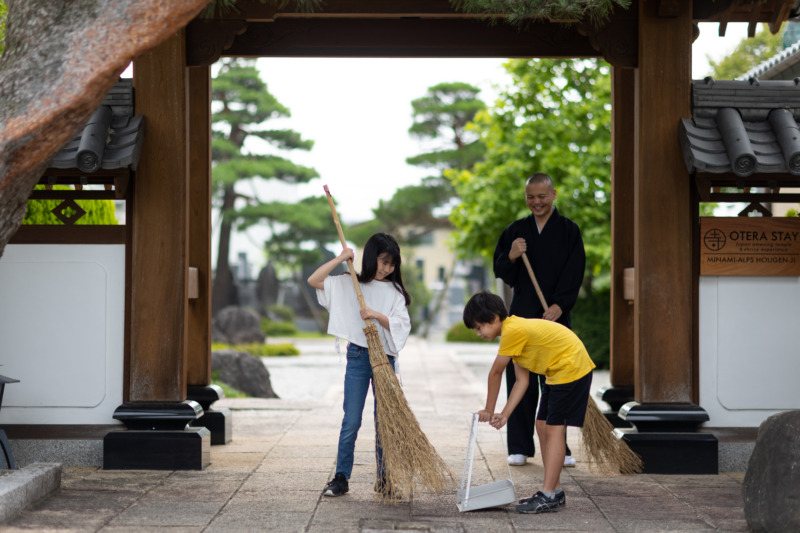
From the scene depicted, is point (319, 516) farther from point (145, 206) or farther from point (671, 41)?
point (671, 41)

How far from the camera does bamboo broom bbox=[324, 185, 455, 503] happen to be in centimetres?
427

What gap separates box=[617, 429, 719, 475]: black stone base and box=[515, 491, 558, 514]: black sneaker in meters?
1.14

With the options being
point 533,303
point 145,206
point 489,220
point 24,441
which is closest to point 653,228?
point 533,303

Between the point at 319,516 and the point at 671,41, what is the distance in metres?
3.42

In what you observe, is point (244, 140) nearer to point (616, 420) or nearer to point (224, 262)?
point (224, 262)

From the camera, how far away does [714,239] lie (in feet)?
17.7

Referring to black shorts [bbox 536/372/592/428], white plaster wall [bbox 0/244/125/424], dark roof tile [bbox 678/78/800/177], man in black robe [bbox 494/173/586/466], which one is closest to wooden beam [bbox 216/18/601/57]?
dark roof tile [bbox 678/78/800/177]

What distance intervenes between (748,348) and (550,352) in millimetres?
1862

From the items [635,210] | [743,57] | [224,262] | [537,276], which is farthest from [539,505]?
[224,262]

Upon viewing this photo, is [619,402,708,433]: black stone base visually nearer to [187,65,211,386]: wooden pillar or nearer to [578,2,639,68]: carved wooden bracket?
[578,2,639,68]: carved wooden bracket

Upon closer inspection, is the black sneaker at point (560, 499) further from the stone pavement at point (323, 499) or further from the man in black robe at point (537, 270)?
the man in black robe at point (537, 270)

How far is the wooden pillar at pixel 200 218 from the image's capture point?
245 inches

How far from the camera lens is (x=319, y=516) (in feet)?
13.5

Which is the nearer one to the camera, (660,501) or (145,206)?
(660,501)
